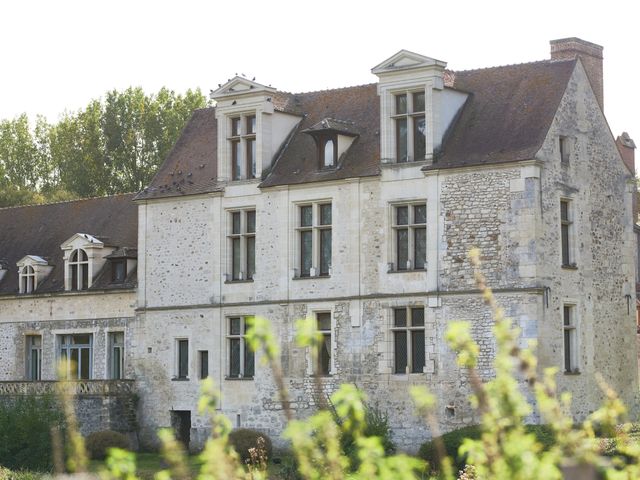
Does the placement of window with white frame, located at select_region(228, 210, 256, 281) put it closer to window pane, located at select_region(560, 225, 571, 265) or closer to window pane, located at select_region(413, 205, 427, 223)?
window pane, located at select_region(413, 205, 427, 223)

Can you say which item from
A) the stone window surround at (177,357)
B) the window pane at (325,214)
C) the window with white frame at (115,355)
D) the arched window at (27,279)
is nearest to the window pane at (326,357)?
the window pane at (325,214)

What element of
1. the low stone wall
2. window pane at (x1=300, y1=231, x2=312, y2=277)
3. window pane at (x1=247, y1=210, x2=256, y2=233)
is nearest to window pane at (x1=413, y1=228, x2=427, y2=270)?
window pane at (x1=300, y1=231, x2=312, y2=277)

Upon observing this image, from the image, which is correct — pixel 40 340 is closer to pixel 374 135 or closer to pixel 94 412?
pixel 94 412

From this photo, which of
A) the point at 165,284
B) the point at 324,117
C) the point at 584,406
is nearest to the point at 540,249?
the point at 584,406

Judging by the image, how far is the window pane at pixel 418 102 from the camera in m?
28.3

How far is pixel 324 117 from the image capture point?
31.3m

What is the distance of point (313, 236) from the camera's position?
97.0 feet

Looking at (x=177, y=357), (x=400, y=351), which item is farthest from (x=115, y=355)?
(x=400, y=351)

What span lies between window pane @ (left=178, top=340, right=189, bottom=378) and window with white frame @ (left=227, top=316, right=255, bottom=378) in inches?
47.2

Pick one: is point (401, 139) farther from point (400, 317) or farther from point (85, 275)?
point (85, 275)

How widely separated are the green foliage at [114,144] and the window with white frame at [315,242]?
25.5 m

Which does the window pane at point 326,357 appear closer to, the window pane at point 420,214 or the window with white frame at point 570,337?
the window pane at point 420,214

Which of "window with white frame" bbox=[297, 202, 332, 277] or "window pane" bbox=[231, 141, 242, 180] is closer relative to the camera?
"window with white frame" bbox=[297, 202, 332, 277]

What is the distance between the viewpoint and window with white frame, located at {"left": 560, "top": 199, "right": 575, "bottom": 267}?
2819 cm
